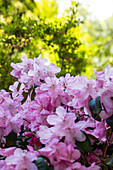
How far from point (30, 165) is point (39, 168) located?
0.03 meters

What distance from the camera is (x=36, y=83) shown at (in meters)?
0.91

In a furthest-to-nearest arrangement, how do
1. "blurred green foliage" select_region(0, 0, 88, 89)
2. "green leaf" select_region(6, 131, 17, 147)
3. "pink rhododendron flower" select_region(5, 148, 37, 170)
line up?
"blurred green foliage" select_region(0, 0, 88, 89) < "green leaf" select_region(6, 131, 17, 147) < "pink rhododendron flower" select_region(5, 148, 37, 170)

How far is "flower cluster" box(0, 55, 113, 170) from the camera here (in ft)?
1.98

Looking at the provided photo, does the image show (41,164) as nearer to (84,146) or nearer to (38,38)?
(84,146)

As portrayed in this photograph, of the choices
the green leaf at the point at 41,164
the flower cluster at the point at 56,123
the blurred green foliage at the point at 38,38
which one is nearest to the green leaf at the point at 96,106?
the flower cluster at the point at 56,123

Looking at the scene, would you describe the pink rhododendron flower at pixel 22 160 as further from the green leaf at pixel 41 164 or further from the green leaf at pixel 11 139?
the green leaf at pixel 11 139

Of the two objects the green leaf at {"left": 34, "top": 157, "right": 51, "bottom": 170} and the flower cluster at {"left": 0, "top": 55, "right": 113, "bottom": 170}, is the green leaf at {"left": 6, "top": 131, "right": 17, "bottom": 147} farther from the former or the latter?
the green leaf at {"left": 34, "top": 157, "right": 51, "bottom": 170}

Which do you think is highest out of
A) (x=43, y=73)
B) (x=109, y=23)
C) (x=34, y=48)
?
(x=109, y=23)

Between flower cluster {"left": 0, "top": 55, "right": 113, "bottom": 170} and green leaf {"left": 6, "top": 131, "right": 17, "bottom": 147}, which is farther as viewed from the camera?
green leaf {"left": 6, "top": 131, "right": 17, "bottom": 147}

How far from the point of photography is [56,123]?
2.12 feet

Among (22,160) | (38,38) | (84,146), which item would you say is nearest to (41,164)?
(22,160)

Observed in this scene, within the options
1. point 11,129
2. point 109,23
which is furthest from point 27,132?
point 109,23

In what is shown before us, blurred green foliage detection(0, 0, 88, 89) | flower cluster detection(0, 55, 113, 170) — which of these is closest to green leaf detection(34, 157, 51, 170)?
flower cluster detection(0, 55, 113, 170)

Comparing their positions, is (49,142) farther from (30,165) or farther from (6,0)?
(6,0)
